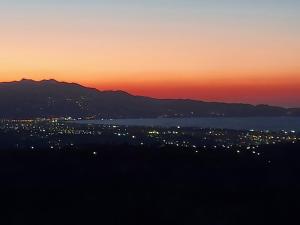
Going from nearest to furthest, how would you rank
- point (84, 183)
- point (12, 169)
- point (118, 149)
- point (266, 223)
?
point (266, 223) < point (84, 183) < point (12, 169) < point (118, 149)

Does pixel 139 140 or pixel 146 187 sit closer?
pixel 146 187

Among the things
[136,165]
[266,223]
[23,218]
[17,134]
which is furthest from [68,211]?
[17,134]

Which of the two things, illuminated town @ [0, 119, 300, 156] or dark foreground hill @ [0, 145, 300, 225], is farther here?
illuminated town @ [0, 119, 300, 156]

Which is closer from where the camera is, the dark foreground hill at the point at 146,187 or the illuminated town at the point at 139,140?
the dark foreground hill at the point at 146,187

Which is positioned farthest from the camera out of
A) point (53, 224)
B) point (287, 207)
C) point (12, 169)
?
point (12, 169)

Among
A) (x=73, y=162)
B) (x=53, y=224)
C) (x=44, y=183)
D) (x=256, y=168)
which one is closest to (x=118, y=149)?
(x=73, y=162)

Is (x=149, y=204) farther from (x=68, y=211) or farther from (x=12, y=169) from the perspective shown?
(x=12, y=169)

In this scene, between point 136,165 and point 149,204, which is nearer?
point 149,204

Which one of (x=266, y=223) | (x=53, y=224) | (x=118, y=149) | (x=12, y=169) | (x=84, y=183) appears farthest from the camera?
(x=118, y=149)

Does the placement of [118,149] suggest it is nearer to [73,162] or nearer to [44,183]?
[73,162]
